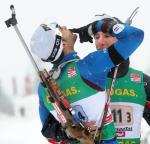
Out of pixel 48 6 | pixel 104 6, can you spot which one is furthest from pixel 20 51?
pixel 104 6

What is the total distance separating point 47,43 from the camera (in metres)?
5.07

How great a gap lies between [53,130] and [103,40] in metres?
0.85

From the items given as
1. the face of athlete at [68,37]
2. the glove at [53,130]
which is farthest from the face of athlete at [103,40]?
the glove at [53,130]

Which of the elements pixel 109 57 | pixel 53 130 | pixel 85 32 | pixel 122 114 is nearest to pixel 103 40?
pixel 85 32

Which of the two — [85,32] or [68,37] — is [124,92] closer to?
[85,32]

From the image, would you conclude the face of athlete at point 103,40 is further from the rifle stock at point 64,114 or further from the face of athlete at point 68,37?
the rifle stock at point 64,114

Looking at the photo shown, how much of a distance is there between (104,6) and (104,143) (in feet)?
243

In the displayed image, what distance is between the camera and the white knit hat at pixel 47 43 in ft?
16.6

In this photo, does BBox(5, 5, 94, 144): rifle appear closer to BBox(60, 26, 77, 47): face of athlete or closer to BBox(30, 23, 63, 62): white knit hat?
BBox(30, 23, 63, 62): white knit hat

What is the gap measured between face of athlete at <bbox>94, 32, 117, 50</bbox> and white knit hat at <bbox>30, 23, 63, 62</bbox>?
44 centimetres

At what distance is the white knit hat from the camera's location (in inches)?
199

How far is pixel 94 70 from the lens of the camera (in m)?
4.93

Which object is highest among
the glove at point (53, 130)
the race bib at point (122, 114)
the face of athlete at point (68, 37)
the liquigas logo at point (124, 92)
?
the face of athlete at point (68, 37)

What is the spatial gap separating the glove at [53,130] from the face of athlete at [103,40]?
2.36 ft
